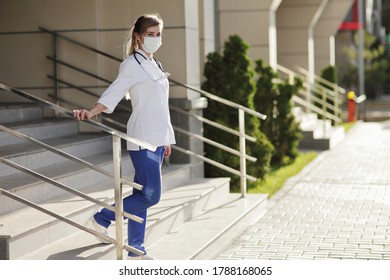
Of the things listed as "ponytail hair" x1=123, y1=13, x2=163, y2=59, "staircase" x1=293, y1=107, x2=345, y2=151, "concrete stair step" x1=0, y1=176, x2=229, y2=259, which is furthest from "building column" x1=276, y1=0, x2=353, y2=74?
"ponytail hair" x1=123, y1=13, x2=163, y2=59

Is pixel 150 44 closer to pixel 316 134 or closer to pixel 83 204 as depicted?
pixel 83 204

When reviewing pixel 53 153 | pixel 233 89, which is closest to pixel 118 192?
pixel 53 153

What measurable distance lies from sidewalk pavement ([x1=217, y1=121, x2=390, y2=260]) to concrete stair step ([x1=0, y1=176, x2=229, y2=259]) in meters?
0.66

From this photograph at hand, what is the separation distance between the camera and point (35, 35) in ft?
36.4

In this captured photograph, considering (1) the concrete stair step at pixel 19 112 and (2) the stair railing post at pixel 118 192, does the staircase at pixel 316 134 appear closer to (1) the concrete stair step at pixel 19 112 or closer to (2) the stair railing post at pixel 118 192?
(1) the concrete stair step at pixel 19 112

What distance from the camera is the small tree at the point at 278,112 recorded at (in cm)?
1531

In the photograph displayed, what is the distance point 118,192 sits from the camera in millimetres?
6305

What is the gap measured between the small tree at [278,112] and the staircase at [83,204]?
499 cm

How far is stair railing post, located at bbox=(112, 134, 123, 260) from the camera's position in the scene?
6.21 meters

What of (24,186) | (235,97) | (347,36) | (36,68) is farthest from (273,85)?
Result: (347,36)

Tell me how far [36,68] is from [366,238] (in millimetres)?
4936

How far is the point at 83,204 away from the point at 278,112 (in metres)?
8.42

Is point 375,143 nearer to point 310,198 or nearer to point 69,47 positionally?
point 310,198

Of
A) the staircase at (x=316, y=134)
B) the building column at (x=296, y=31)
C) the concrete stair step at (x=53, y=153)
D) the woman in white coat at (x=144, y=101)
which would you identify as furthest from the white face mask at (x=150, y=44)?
the building column at (x=296, y=31)
